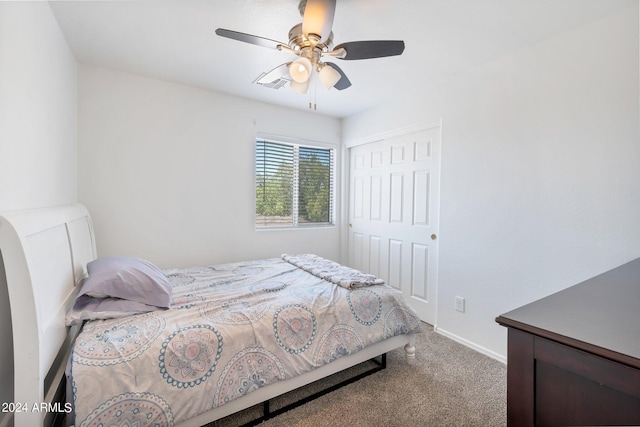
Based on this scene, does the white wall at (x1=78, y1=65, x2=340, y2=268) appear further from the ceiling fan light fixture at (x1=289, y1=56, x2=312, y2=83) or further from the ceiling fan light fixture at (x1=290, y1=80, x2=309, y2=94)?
the ceiling fan light fixture at (x1=289, y1=56, x2=312, y2=83)

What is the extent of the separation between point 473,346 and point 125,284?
2.71 meters

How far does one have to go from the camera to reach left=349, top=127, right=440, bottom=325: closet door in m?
2.80

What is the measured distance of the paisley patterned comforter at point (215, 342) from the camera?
1.12 metres

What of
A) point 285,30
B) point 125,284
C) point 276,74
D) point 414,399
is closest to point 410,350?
point 414,399

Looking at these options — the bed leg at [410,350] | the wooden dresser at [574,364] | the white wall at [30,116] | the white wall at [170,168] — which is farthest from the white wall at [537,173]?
the white wall at [30,116]

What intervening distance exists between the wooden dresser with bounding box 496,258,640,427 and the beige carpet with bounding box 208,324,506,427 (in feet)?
3.20

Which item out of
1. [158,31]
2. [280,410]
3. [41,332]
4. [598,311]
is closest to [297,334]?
[280,410]

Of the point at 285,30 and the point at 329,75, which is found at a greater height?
the point at 285,30

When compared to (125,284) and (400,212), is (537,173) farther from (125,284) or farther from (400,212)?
(125,284)

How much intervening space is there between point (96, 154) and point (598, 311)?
3.43m

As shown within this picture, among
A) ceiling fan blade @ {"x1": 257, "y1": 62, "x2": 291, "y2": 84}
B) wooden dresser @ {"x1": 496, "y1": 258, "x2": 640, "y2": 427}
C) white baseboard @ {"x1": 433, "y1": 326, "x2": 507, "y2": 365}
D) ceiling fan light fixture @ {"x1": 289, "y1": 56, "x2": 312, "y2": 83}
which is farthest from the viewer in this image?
white baseboard @ {"x1": 433, "y1": 326, "x2": 507, "y2": 365}

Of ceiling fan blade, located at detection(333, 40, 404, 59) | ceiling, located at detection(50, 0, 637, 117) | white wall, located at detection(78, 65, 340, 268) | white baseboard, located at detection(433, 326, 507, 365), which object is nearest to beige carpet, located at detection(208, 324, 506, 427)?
white baseboard, located at detection(433, 326, 507, 365)

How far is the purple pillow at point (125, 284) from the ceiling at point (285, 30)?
1.60 meters

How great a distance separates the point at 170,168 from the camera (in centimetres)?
274
